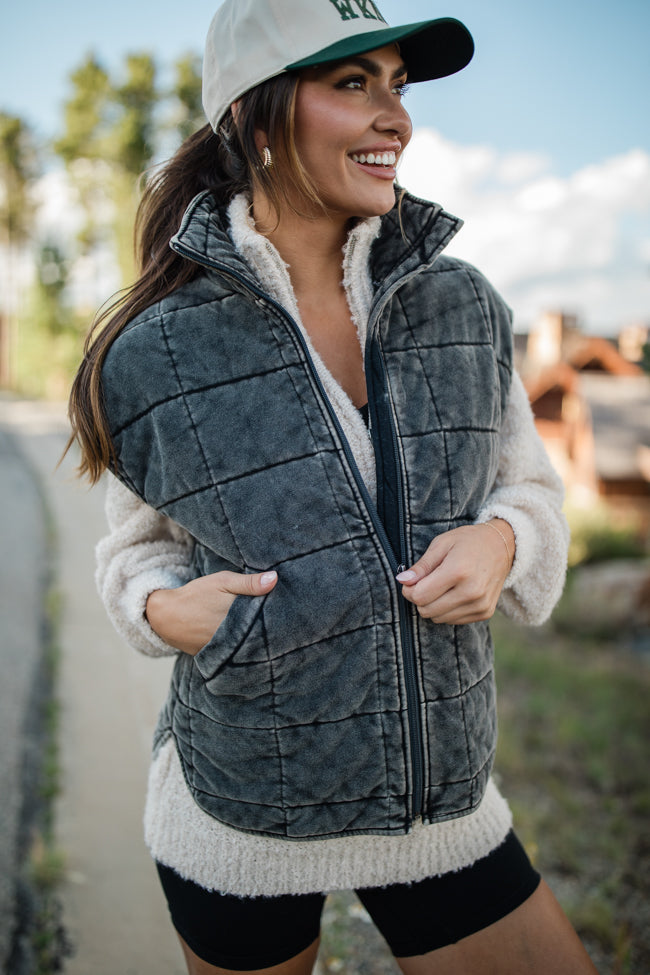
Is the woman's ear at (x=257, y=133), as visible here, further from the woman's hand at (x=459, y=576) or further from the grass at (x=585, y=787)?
the grass at (x=585, y=787)

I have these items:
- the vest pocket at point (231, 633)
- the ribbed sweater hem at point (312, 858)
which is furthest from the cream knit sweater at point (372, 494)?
the vest pocket at point (231, 633)

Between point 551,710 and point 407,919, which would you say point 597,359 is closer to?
point 551,710

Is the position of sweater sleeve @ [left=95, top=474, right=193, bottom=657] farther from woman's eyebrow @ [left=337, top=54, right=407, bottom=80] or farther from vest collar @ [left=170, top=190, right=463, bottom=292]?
woman's eyebrow @ [left=337, top=54, right=407, bottom=80]

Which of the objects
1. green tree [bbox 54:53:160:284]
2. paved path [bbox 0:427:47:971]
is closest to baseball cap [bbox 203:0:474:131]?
paved path [bbox 0:427:47:971]

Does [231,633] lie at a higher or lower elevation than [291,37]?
lower

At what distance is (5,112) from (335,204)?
3080 centimetres

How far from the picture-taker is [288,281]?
1423 millimetres

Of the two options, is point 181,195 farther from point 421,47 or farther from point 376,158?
point 421,47

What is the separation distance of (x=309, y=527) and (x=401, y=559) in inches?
6.6

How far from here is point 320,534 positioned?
1.26 m

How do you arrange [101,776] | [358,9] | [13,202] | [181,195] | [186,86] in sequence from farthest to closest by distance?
[13,202] → [186,86] → [101,776] → [181,195] → [358,9]

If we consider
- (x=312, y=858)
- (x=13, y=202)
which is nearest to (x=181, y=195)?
(x=312, y=858)

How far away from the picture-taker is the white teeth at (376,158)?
137 cm

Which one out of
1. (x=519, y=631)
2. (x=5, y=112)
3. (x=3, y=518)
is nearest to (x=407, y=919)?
(x=3, y=518)
